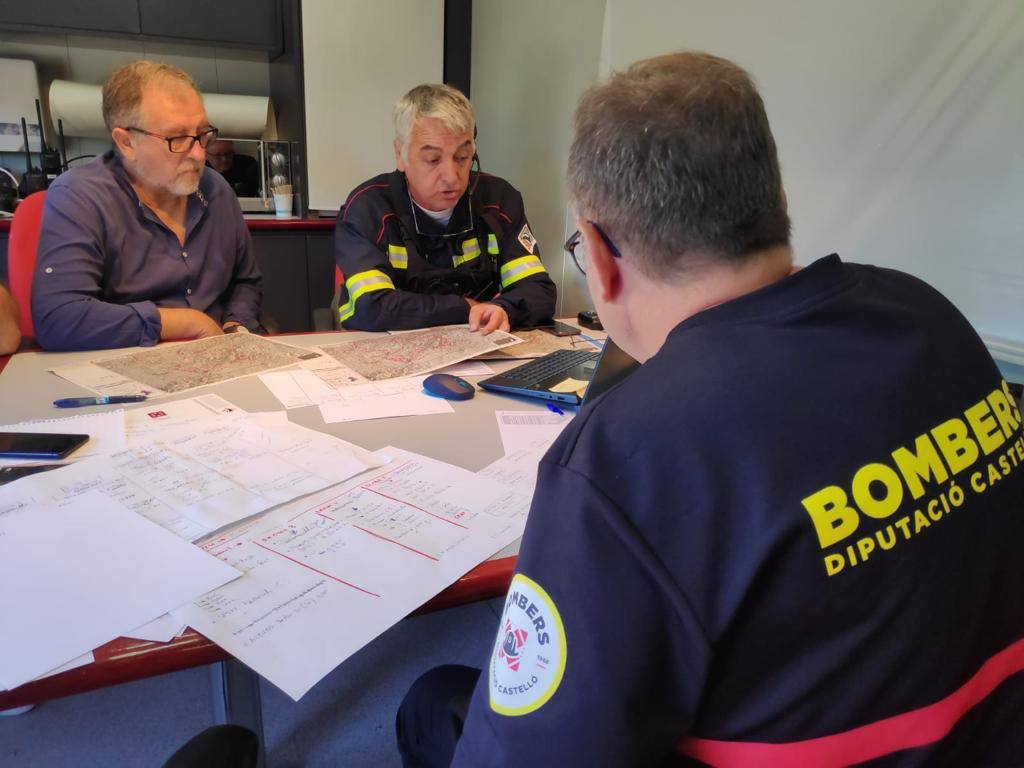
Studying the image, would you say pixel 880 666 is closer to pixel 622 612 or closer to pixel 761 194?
pixel 622 612

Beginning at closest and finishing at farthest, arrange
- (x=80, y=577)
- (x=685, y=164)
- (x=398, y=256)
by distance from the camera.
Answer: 1. (x=685, y=164)
2. (x=80, y=577)
3. (x=398, y=256)

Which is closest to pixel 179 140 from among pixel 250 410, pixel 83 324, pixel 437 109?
pixel 83 324

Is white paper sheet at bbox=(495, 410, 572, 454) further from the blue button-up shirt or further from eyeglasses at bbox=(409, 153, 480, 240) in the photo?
eyeglasses at bbox=(409, 153, 480, 240)

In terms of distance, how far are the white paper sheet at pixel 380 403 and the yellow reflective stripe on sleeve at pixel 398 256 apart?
69 cm

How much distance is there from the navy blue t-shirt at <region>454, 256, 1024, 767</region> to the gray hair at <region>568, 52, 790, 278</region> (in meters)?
0.06

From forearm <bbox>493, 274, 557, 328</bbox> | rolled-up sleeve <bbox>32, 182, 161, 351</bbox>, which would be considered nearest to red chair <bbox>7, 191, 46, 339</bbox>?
rolled-up sleeve <bbox>32, 182, 161, 351</bbox>

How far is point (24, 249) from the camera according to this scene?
1522 millimetres

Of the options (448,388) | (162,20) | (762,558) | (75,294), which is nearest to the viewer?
(762,558)

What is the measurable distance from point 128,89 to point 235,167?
5.98 ft

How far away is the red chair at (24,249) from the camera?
4.95 ft

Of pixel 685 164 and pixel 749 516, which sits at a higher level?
pixel 685 164

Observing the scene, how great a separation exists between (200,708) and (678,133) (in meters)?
1.46

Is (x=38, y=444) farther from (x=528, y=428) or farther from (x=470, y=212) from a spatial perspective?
(x=470, y=212)

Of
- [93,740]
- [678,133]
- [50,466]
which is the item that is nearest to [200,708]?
[93,740]
